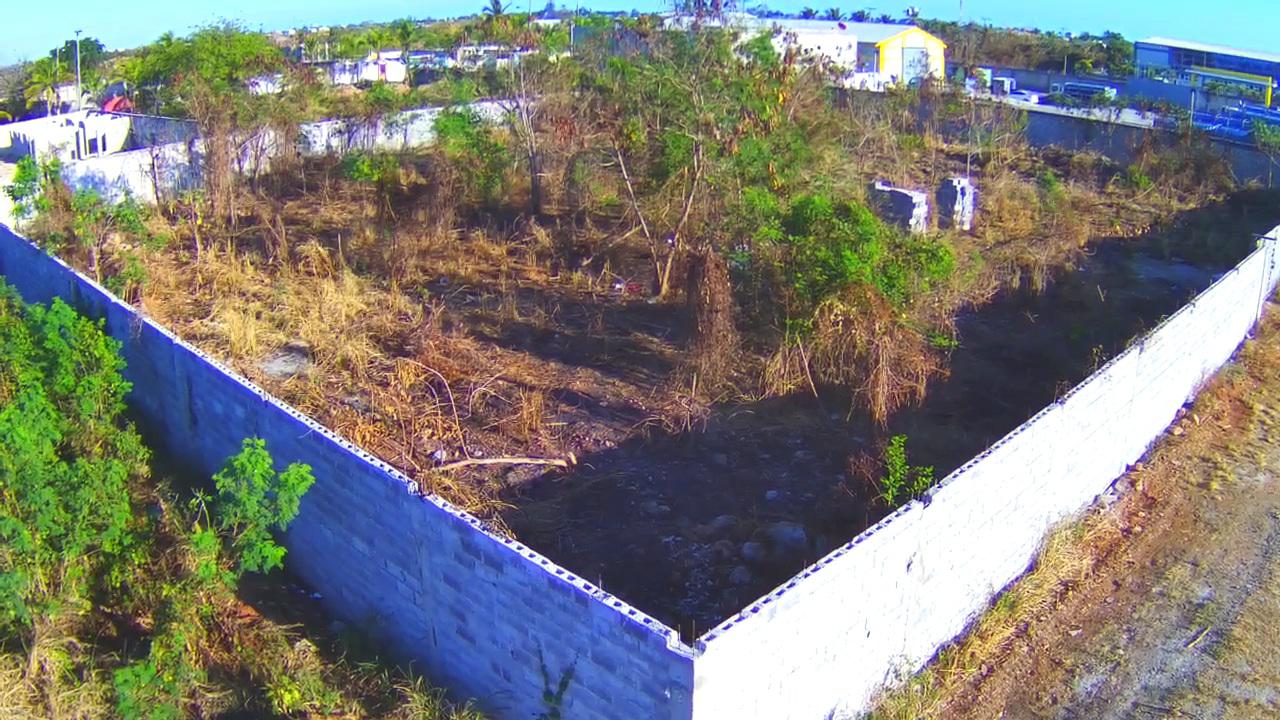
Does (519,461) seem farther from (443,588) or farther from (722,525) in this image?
(443,588)

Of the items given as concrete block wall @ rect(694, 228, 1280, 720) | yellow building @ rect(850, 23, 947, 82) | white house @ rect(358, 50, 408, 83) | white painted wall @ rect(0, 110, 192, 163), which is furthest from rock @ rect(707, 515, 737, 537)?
white house @ rect(358, 50, 408, 83)

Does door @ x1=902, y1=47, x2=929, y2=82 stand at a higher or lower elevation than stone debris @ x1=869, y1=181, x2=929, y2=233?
higher

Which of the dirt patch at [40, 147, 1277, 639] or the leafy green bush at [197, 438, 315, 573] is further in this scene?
the dirt patch at [40, 147, 1277, 639]

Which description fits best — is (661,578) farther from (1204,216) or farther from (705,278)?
(1204,216)

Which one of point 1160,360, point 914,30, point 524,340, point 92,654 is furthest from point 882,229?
point 914,30

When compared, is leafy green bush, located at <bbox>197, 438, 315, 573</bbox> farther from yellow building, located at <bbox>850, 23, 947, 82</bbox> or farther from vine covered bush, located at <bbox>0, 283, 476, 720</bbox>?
yellow building, located at <bbox>850, 23, 947, 82</bbox>

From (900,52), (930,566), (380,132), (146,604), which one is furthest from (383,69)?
(930,566)

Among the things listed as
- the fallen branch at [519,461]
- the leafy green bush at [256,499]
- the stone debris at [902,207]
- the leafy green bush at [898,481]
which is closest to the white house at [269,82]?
the stone debris at [902,207]

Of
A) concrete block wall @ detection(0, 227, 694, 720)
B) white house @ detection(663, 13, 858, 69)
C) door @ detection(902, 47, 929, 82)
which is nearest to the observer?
concrete block wall @ detection(0, 227, 694, 720)
